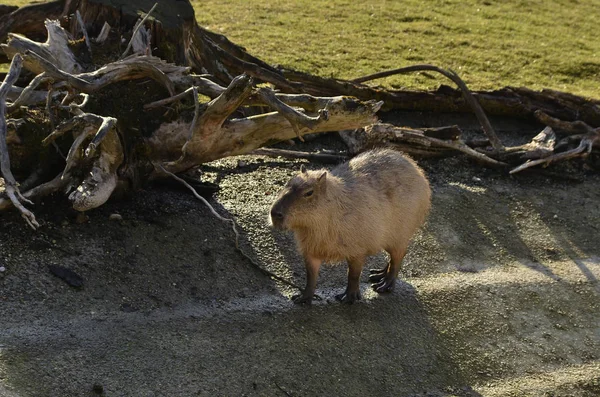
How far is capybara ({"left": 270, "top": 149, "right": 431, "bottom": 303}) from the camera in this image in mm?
4867

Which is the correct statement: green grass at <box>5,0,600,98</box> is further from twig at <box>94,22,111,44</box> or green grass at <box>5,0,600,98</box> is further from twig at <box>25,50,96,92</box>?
twig at <box>25,50,96,92</box>

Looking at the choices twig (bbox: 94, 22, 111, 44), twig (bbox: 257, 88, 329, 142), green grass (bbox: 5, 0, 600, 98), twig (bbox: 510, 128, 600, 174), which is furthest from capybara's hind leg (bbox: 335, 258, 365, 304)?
green grass (bbox: 5, 0, 600, 98)

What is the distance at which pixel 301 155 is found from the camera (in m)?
6.94

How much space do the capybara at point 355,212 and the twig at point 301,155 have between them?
151 centimetres

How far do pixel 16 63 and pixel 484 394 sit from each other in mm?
3344

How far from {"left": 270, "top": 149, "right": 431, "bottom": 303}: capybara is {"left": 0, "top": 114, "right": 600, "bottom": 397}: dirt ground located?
284 millimetres

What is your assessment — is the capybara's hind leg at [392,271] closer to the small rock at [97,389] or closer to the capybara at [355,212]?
the capybara at [355,212]

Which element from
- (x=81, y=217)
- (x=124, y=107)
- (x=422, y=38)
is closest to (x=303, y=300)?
(x=81, y=217)

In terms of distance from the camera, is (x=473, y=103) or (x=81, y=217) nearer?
(x=81, y=217)

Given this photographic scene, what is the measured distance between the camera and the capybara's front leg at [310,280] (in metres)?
5.11

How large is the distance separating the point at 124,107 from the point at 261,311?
68.0 inches

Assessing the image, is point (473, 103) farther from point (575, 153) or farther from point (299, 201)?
point (299, 201)

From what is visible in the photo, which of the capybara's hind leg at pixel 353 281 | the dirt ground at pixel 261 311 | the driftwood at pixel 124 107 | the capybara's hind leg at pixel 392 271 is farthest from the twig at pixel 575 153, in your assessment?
the capybara's hind leg at pixel 353 281

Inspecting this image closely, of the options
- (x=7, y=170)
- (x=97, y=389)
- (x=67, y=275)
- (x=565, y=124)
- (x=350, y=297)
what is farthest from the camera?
(x=565, y=124)
